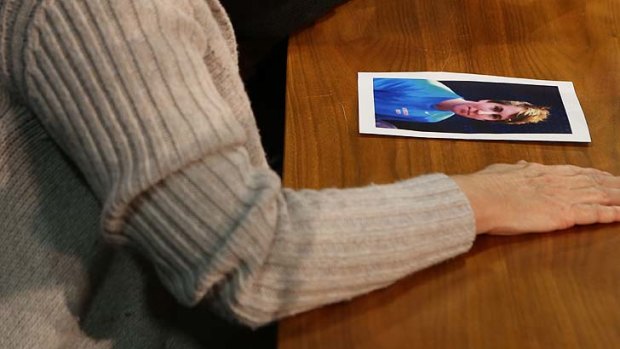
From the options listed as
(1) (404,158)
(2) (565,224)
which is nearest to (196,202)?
(1) (404,158)

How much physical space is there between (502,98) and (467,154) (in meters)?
0.15

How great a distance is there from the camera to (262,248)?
75cm

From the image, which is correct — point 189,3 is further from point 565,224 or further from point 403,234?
point 565,224

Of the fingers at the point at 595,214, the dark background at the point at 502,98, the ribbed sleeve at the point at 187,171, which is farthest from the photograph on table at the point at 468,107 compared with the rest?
the ribbed sleeve at the point at 187,171

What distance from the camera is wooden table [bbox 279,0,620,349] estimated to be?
795 mm

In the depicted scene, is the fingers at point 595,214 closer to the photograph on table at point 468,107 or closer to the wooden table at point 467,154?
the wooden table at point 467,154

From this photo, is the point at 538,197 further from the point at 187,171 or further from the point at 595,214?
the point at 187,171

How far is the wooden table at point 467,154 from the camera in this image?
2.61 feet

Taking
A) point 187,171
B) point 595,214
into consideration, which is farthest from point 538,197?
point 187,171

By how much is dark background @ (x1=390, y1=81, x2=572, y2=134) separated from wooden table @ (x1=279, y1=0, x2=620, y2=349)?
0.03 metres

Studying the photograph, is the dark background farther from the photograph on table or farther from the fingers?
the fingers

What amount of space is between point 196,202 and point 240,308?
0.13 meters

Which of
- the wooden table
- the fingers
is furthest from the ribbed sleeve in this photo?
the fingers

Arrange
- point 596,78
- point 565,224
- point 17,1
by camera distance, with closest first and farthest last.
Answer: point 17,1 → point 565,224 → point 596,78
